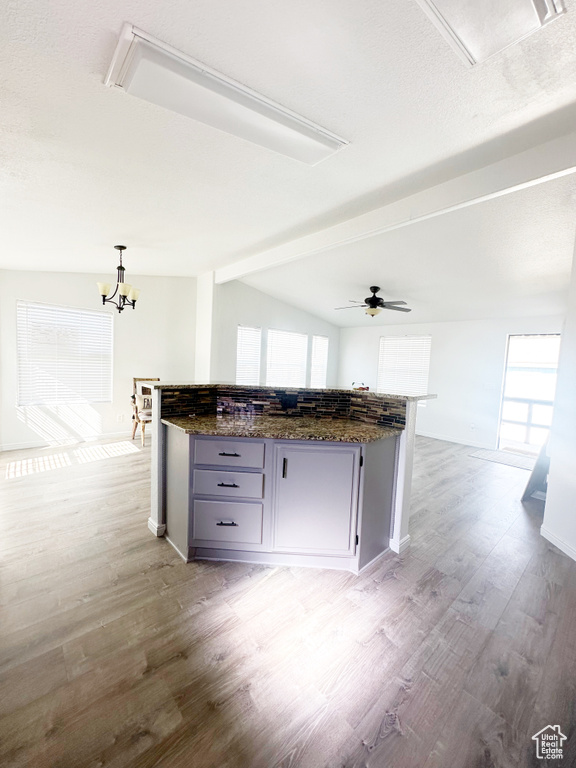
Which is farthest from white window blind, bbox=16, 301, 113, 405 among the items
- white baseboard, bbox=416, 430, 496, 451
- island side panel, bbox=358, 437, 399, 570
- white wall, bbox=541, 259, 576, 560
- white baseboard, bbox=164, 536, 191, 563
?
white baseboard, bbox=416, 430, 496, 451

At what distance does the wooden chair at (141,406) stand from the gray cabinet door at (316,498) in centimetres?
331

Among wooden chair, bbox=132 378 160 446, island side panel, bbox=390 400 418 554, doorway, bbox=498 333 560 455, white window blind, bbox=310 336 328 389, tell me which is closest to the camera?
island side panel, bbox=390 400 418 554

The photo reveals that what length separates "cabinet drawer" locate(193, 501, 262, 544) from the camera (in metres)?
2.14

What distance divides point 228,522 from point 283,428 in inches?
29.3

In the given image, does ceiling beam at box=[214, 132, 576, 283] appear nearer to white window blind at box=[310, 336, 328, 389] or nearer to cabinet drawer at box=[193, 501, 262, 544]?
cabinet drawer at box=[193, 501, 262, 544]

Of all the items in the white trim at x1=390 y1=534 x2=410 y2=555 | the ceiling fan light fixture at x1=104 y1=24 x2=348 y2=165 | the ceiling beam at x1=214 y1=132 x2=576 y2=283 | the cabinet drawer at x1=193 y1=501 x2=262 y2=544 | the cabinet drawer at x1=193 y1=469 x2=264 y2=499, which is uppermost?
the ceiling beam at x1=214 y1=132 x2=576 y2=283

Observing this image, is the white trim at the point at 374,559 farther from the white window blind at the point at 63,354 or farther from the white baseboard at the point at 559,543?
the white window blind at the point at 63,354

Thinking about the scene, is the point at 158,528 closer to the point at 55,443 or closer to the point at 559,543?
the point at 559,543

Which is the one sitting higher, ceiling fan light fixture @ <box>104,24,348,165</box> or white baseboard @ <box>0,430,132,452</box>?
ceiling fan light fixture @ <box>104,24,348,165</box>

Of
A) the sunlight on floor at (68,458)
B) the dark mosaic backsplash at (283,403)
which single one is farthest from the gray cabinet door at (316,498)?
the sunlight on floor at (68,458)

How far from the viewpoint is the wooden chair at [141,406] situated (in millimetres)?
4793

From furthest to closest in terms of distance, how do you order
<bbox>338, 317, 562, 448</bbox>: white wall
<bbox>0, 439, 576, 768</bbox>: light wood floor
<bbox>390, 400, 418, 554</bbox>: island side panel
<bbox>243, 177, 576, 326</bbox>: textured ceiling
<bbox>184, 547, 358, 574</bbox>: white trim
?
<bbox>338, 317, 562, 448</bbox>: white wall, <bbox>243, 177, 576, 326</bbox>: textured ceiling, <bbox>390, 400, 418, 554</bbox>: island side panel, <bbox>184, 547, 358, 574</bbox>: white trim, <bbox>0, 439, 576, 768</bbox>: light wood floor

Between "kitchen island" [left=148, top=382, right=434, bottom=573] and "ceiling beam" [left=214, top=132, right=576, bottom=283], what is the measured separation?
1.59 m

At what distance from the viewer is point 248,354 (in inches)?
246
